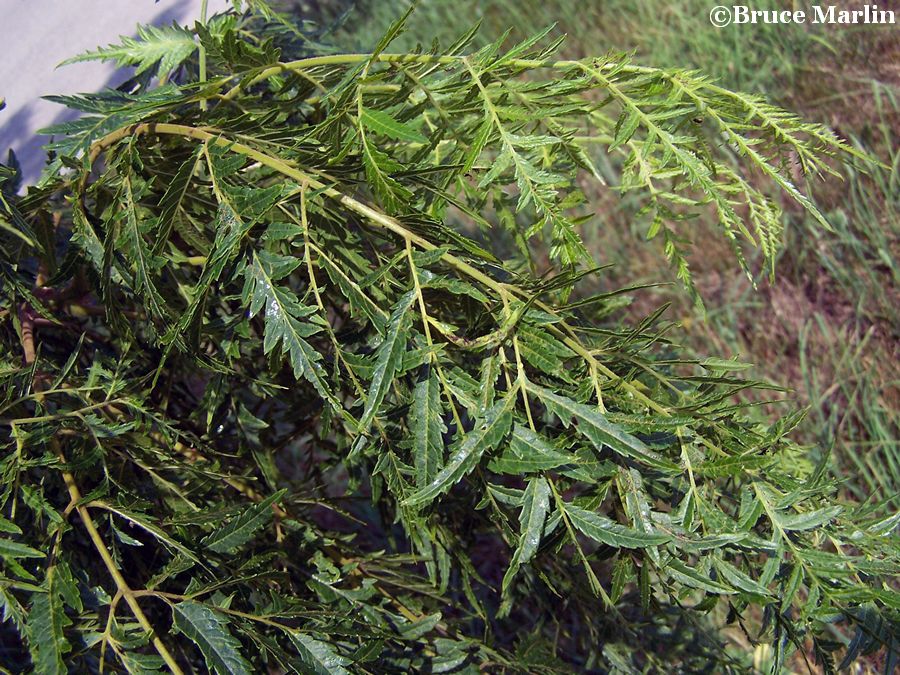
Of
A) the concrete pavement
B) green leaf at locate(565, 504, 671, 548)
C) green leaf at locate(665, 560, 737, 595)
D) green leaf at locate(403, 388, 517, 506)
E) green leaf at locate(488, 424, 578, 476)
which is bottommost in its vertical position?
green leaf at locate(665, 560, 737, 595)

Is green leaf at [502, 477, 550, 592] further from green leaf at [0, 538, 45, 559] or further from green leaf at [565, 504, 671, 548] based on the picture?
green leaf at [0, 538, 45, 559]

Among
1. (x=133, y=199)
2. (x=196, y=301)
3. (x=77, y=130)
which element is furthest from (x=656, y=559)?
(x=77, y=130)

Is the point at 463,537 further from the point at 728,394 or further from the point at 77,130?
the point at 77,130

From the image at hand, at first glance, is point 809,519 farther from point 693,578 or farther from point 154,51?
point 154,51

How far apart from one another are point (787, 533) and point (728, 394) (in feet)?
0.61

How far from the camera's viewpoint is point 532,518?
883 millimetres

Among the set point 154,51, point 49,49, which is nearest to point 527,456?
point 154,51

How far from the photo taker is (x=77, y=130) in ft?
3.83

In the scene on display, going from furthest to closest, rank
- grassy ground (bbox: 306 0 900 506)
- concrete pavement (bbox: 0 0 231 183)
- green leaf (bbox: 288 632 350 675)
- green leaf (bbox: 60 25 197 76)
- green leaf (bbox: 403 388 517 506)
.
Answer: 1. concrete pavement (bbox: 0 0 231 183)
2. grassy ground (bbox: 306 0 900 506)
3. green leaf (bbox: 60 25 197 76)
4. green leaf (bbox: 288 632 350 675)
5. green leaf (bbox: 403 388 517 506)

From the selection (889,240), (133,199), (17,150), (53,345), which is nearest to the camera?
(133,199)

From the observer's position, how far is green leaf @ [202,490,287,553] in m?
1.00

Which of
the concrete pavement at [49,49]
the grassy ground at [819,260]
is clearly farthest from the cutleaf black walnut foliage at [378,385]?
the concrete pavement at [49,49]

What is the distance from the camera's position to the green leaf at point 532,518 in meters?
0.87

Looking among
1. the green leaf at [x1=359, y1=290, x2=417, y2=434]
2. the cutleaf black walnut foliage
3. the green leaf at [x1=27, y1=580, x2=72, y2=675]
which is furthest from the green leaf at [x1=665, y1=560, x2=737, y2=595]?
the green leaf at [x1=27, y1=580, x2=72, y2=675]
